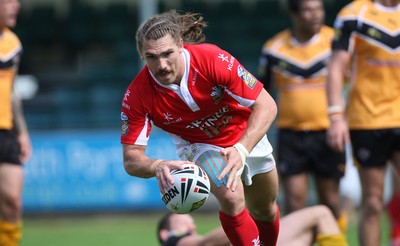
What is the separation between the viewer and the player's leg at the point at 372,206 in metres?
6.44

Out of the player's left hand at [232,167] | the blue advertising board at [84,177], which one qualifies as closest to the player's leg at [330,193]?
the player's left hand at [232,167]

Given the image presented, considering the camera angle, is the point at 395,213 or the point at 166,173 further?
the point at 395,213

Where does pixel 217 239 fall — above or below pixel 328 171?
above

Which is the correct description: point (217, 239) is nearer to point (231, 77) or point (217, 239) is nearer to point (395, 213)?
point (231, 77)

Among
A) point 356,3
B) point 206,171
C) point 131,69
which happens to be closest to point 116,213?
point 131,69

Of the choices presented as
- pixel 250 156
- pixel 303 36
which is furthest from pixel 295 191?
pixel 250 156

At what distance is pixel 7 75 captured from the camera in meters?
7.63

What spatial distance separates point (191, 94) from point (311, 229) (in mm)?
1242

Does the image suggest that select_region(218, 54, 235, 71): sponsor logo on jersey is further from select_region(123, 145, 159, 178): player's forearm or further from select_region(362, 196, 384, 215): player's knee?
select_region(362, 196, 384, 215): player's knee

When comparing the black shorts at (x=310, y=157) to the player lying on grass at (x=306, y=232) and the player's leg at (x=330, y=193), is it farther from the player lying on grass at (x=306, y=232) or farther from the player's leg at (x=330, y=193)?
the player lying on grass at (x=306, y=232)

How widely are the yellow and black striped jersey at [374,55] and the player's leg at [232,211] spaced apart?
175 cm

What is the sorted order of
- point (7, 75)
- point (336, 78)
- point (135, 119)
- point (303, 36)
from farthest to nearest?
point (303, 36)
point (7, 75)
point (336, 78)
point (135, 119)

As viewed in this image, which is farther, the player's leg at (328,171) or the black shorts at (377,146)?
the player's leg at (328,171)

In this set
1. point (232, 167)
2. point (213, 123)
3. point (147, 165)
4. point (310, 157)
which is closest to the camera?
point (232, 167)
